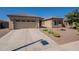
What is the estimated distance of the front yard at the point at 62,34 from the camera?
6793 mm

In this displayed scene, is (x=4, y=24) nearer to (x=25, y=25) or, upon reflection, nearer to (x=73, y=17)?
(x=25, y=25)

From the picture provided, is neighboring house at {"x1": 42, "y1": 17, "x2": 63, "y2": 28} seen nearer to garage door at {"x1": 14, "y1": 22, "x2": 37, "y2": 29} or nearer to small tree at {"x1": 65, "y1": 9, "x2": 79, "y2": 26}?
small tree at {"x1": 65, "y1": 9, "x2": 79, "y2": 26}

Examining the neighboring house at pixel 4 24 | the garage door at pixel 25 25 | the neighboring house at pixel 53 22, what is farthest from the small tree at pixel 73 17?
the neighboring house at pixel 4 24

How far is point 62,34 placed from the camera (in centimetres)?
688

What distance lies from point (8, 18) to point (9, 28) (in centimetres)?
45

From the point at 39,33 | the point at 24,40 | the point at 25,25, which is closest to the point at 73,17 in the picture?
the point at 39,33

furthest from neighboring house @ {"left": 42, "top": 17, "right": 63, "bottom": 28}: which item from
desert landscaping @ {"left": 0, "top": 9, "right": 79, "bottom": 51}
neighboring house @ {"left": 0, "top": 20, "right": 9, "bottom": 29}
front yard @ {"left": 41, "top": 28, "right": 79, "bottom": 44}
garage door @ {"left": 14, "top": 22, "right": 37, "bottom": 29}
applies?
neighboring house @ {"left": 0, "top": 20, "right": 9, "bottom": 29}

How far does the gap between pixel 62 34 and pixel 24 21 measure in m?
1.84

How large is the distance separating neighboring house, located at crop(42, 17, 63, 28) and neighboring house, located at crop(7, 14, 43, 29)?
29cm

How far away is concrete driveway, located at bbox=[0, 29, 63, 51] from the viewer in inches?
251

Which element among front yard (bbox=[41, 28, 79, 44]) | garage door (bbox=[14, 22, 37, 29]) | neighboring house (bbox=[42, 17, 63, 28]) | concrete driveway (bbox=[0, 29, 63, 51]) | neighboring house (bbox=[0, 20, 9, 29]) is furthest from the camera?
garage door (bbox=[14, 22, 37, 29])

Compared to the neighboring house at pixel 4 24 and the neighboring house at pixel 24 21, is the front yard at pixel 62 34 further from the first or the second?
the neighboring house at pixel 4 24
